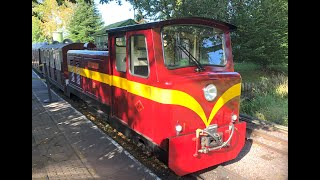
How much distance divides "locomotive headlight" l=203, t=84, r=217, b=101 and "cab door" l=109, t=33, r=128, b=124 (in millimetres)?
1743

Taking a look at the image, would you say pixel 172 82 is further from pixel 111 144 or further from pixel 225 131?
pixel 111 144

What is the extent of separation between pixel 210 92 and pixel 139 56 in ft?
4.79

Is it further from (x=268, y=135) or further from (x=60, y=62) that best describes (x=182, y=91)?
(x=60, y=62)

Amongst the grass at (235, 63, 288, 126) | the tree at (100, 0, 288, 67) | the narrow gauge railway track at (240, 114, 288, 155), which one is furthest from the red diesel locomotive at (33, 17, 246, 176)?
the tree at (100, 0, 288, 67)

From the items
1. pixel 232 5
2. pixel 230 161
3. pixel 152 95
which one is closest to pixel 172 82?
pixel 152 95

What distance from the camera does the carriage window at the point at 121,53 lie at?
597cm

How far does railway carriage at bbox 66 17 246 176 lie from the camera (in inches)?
184

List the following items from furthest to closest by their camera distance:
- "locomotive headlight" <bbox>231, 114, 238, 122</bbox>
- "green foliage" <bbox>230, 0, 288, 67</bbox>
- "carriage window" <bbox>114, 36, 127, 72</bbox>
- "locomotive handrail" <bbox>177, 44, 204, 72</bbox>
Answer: "green foliage" <bbox>230, 0, 288, 67</bbox> → "carriage window" <bbox>114, 36, 127, 72</bbox> → "locomotive headlight" <bbox>231, 114, 238, 122</bbox> → "locomotive handrail" <bbox>177, 44, 204, 72</bbox>

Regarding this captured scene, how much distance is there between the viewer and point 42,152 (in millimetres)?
5832

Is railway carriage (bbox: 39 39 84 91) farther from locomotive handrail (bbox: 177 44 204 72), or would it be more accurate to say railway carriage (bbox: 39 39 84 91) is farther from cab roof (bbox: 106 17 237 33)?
locomotive handrail (bbox: 177 44 204 72)

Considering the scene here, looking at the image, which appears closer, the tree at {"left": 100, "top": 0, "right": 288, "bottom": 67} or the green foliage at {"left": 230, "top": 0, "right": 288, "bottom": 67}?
the tree at {"left": 100, "top": 0, "right": 288, "bottom": 67}

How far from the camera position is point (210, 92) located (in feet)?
16.2

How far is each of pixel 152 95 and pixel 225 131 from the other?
144cm

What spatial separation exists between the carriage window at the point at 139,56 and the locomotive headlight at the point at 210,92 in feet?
3.42
